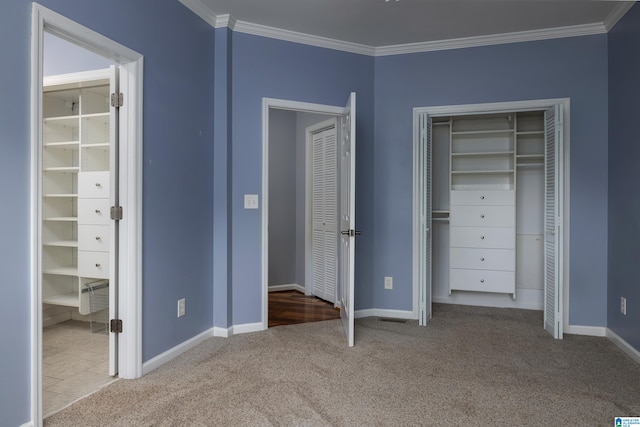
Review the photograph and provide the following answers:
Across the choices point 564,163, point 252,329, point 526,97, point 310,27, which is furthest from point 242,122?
point 564,163

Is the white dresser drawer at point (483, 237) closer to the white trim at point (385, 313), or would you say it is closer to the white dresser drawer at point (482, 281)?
the white dresser drawer at point (482, 281)

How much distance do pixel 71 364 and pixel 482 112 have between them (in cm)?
Result: 394

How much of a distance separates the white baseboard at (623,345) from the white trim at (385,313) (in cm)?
159

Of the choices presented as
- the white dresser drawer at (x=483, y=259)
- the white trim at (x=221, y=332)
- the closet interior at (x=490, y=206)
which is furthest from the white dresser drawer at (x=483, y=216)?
the white trim at (x=221, y=332)

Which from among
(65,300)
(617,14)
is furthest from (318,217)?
(617,14)

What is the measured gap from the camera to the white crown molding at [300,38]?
11.4 feet

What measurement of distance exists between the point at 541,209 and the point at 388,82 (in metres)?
2.15

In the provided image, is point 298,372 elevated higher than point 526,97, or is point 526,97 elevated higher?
point 526,97

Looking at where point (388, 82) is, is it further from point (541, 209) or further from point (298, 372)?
point (298, 372)

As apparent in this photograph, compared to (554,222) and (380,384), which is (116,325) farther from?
(554,222)

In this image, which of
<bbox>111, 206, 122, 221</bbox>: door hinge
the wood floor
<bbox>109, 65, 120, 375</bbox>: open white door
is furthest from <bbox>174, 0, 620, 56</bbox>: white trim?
the wood floor

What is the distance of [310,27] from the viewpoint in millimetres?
3533

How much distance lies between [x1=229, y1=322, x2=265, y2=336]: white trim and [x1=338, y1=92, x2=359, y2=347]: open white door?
75 centimetres

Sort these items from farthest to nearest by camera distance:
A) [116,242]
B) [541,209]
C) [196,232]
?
[541,209] < [196,232] < [116,242]
